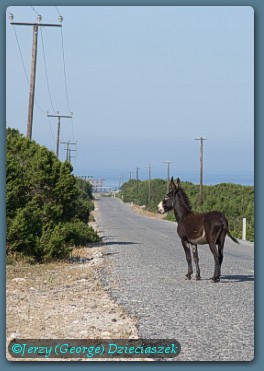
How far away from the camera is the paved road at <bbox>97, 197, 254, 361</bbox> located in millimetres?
6039

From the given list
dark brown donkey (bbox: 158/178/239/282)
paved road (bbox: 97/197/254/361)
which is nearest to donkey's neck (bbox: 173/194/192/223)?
dark brown donkey (bbox: 158/178/239/282)

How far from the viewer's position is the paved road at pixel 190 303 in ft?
19.8

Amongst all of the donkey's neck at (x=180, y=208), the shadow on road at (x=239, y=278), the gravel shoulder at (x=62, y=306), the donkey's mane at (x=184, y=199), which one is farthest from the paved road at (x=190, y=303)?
the donkey's mane at (x=184, y=199)

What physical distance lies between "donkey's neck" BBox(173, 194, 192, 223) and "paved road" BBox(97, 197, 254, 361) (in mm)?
1087

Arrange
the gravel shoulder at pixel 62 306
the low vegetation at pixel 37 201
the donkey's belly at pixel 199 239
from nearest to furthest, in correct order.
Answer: the gravel shoulder at pixel 62 306
the donkey's belly at pixel 199 239
the low vegetation at pixel 37 201

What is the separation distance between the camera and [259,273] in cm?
543

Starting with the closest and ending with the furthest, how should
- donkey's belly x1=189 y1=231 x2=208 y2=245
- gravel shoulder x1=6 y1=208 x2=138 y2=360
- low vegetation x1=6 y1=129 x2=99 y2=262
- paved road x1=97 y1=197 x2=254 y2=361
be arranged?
paved road x1=97 y1=197 x2=254 y2=361 → gravel shoulder x1=6 y1=208 x2=138 y2=360 → donkey's belly x1=189 y1=231 x2=208 y2=245 → low vegetation x1=6 y1=129 x2=99 y2=262

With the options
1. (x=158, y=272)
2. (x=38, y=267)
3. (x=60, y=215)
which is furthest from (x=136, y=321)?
(x=60, y=215)

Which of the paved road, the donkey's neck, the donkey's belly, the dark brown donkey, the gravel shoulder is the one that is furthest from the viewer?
the donkey's neck

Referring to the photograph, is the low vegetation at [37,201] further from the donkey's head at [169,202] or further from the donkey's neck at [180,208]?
the donkey's neck at [180,208]

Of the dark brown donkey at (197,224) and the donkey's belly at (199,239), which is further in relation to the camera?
the donkey's belly at (199,239)

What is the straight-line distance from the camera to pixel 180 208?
33.8 ft

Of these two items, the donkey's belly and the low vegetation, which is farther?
the low vegetation

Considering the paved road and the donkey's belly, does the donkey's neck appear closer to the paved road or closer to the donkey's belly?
the donkey's belly
